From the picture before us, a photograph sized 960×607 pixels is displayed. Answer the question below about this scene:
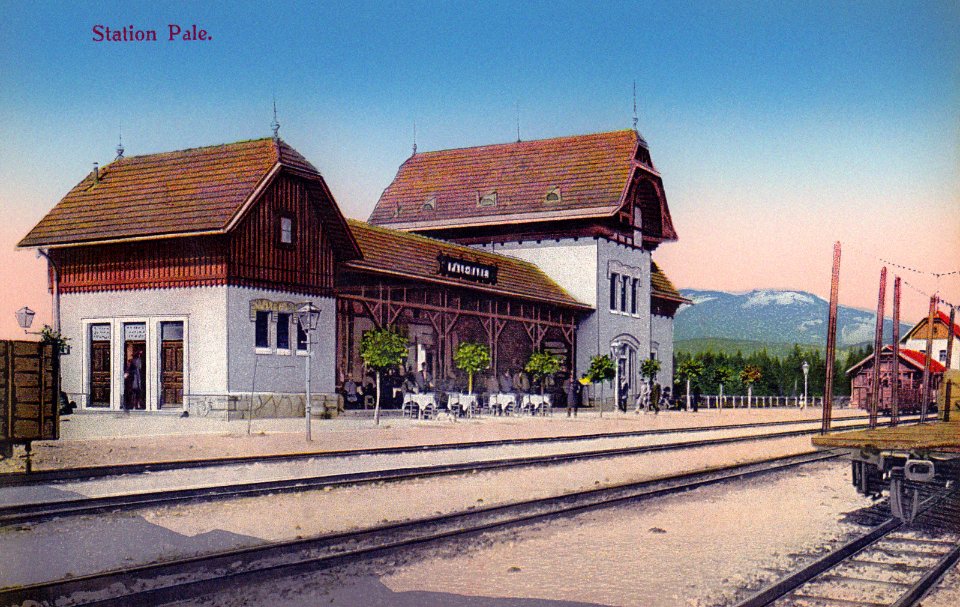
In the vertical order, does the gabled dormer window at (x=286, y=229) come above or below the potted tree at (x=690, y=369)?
above

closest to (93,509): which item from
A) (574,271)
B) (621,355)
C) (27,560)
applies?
(27,560)

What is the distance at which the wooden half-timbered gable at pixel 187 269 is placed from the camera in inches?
1129

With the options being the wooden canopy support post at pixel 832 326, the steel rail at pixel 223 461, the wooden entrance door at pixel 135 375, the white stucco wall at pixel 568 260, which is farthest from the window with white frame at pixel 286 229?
the white stucco wall at pixel 568 260

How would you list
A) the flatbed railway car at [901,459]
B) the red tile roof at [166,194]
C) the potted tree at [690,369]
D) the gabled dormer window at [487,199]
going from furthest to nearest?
the potted tree at [690,369] → the gabled dormer window at [487,199] → the red tile roof at [166,194] → the flatbed railway car at [901,459]

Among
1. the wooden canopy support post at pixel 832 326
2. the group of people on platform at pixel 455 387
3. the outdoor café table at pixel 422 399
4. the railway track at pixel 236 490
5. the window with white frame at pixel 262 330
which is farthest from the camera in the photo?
the group of people on platform at pixel 455 387

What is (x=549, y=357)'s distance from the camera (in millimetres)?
40438

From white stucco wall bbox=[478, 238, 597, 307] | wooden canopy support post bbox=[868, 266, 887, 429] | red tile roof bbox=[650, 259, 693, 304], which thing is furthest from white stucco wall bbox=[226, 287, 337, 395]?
red tile roof bbox=[650, 259, 693, 304]

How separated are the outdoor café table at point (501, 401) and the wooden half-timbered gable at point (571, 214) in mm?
9847

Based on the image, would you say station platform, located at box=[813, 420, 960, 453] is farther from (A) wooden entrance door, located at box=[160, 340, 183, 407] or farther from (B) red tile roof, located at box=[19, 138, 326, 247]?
(A) wooden entrance door, located at box=[160, 340, 183, 407]

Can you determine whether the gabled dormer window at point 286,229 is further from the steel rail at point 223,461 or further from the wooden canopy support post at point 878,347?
the wooden canopy support post at point 878,347

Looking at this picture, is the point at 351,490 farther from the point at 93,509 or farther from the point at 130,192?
the point at 130,192

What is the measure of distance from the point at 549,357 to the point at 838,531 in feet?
95.9

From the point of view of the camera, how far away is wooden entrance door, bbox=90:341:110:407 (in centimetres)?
3027

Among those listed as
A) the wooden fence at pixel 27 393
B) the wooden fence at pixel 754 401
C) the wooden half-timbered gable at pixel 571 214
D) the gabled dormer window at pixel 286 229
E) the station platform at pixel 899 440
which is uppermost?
the wooden half-timbered gable at pixel 571 214
